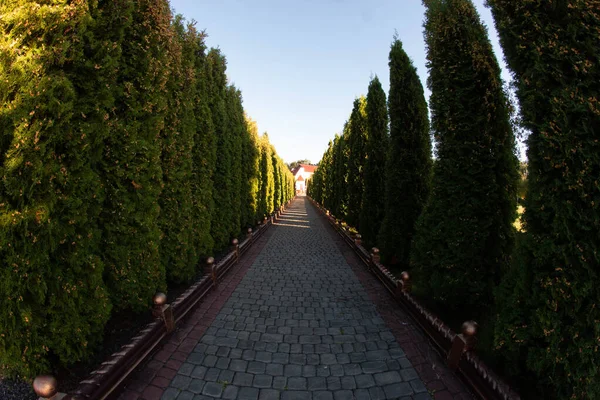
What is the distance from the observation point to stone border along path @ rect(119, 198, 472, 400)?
266 centimetres

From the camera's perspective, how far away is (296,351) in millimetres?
3312

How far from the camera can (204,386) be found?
2676 millimetres

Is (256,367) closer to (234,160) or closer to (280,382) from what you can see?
(280,382)

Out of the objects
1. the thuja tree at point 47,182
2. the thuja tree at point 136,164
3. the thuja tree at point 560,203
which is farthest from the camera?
the thuja tree at point 136,164

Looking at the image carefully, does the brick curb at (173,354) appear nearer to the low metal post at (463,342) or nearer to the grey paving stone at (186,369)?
the grey paving stone at (186,369)

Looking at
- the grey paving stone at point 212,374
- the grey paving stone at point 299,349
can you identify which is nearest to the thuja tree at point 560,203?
the grey paving stone at point 299,349

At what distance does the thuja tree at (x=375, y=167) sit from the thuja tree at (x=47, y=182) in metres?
7.13

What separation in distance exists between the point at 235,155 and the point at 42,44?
6365 mm

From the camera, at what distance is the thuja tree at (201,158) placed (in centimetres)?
570

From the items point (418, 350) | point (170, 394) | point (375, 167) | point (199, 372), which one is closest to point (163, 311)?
point (199, 372)

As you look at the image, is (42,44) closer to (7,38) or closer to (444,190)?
(7,38)

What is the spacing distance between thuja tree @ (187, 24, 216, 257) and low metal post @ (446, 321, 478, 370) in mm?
4902

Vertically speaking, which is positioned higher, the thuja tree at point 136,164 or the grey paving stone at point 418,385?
the thuja tree at point 136,164

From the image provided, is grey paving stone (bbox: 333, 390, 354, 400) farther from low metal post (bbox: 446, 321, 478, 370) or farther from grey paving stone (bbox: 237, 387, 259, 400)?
low metal post (bbox: 446, 321, 478, 370)
